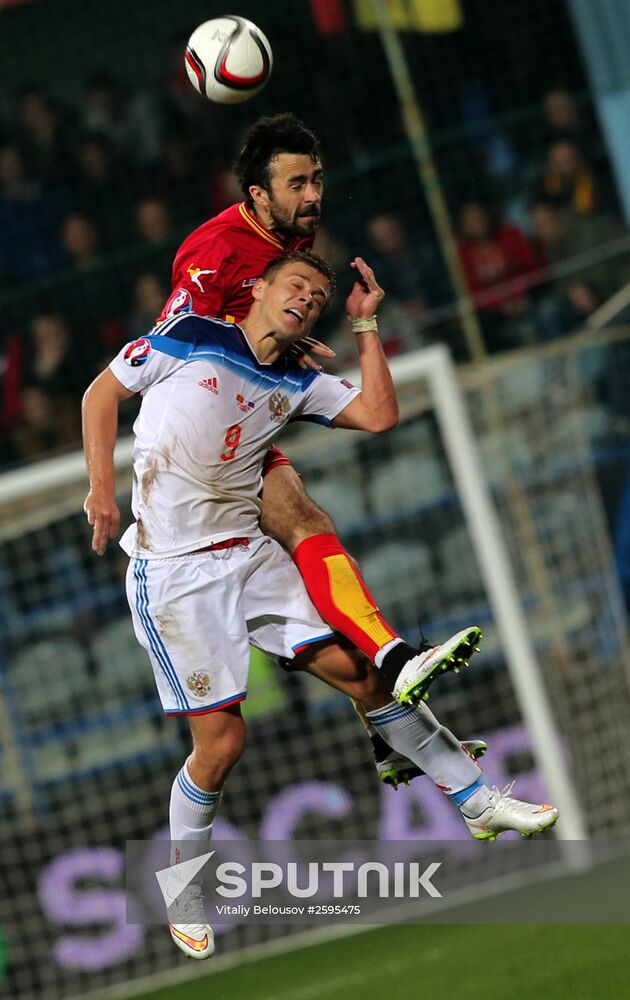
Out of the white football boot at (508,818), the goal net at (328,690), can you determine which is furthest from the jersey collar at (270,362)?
the goal net at (328,690)

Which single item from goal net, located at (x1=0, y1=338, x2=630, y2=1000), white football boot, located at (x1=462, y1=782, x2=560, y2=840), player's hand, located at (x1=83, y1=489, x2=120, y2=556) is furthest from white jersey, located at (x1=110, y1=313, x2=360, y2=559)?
goal net, located at (x1=0, y1=338, x2=630, y2=1000)

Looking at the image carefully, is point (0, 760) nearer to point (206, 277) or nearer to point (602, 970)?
point (602, 970)

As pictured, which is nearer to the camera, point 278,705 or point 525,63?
point 278,705

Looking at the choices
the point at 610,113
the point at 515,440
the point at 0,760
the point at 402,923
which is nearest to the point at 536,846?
the point at 402,923

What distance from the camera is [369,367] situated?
177 inches

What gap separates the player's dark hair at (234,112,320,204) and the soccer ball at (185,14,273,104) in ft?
0.53

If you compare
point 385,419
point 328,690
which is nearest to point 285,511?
point 385,419

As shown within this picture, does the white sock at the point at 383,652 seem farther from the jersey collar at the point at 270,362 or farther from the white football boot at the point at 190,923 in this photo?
the white football boot at the point at 190,923

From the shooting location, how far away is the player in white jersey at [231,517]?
14.6ft

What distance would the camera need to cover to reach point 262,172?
4.41 m

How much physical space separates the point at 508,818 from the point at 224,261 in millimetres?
A: 1816

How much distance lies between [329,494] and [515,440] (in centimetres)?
103

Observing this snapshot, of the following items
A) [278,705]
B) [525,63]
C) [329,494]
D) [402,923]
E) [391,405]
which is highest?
[525,63]

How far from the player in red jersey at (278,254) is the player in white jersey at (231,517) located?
67 mm
